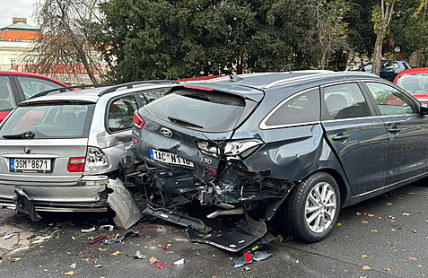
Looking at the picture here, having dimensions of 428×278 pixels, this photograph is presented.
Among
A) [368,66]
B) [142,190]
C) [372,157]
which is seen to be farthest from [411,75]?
[368,66]

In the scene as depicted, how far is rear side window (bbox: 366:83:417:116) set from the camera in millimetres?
4766

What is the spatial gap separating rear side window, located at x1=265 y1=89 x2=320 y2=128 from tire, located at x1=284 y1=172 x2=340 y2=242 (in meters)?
0.57

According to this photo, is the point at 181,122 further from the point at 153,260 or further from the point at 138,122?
the point at 153,260

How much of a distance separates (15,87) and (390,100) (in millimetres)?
5909

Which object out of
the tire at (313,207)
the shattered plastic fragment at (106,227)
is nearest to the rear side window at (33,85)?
the shattered plastic fragment at (106,227)

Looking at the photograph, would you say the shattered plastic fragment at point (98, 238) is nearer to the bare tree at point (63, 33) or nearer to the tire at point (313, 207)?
the tire at point (313, 207)

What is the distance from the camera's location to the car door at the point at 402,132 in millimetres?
4723

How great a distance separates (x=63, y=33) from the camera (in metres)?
21.1

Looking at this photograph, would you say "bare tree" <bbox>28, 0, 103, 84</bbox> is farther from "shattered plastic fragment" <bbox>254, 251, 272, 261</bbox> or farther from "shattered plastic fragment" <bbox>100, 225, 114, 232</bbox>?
"shattered plastic fragment" <bbox>254, 251, 272, 261</bbox>

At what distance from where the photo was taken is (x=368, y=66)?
26406 mm

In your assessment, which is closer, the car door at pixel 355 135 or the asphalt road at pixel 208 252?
the asphalt road at pixel 208 252

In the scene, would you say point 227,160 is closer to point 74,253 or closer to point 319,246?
point 319,246

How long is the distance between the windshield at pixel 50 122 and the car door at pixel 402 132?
3.31 metres

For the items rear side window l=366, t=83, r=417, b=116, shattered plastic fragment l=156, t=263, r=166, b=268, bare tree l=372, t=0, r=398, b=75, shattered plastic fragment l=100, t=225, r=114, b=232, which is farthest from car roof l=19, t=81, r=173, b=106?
bare tree l=372, t=0, r=398, b=75
